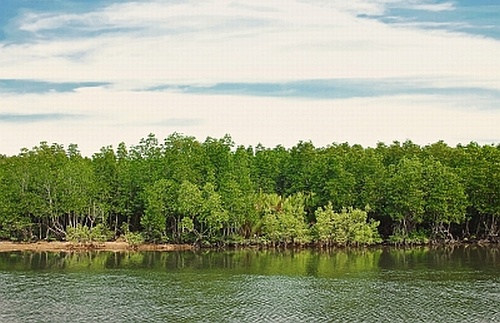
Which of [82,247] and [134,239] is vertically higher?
[134,239]

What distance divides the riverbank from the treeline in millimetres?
1238

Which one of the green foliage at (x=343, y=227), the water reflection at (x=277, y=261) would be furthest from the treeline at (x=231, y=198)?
the water reflection at (x=277, y=261)

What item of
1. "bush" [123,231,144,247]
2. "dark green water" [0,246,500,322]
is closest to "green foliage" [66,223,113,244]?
"bush" [123,231,144,247]

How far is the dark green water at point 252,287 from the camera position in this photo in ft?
142

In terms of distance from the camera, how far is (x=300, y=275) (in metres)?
59.0

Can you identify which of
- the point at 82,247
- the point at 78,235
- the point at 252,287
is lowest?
the point at 252,287

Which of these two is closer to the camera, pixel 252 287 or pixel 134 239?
pixel 252 287

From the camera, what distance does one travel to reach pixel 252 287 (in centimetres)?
5309

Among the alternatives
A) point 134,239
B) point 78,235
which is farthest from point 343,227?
point 78,235

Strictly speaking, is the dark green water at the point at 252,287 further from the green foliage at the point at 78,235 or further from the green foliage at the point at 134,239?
the green foliage at the point at 134,239

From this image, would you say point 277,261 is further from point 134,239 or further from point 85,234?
point 85,234

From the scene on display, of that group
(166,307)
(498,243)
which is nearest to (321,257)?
(498,243)

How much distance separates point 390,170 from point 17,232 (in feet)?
158

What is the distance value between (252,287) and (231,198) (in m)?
28.4
